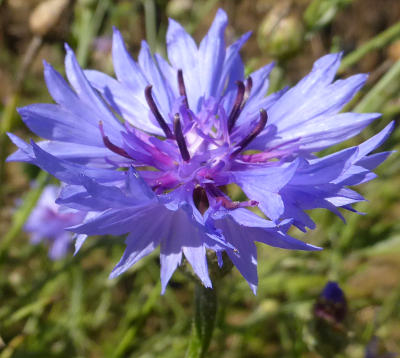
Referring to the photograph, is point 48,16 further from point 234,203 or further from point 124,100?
point 234,203

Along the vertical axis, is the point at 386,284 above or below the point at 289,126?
below

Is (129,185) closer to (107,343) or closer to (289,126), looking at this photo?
(289,126)

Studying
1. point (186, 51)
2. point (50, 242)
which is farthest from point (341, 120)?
point (50, 242)

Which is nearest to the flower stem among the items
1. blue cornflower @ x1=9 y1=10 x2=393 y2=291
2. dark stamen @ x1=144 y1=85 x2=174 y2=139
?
blue cornflower @ x1=9 y1=10 x2=393 y2=291

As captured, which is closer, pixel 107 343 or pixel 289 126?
pixel 289 126

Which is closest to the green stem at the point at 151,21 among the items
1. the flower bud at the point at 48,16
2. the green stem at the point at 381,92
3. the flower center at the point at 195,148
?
the flower bud at the point at 48,16
